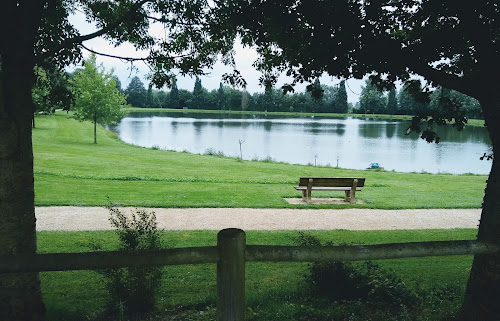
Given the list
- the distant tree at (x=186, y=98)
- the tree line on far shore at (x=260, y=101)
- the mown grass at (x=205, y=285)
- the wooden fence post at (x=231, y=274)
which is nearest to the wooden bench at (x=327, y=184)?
the mown grass at (x=205, y=285)

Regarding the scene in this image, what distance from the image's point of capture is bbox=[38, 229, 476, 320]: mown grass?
4629 millimetres

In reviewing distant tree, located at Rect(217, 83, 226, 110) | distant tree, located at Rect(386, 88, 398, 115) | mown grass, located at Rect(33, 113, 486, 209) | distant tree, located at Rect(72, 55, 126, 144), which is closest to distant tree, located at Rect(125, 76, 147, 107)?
distant tree, located at Rect(217, 83, 226, 110)

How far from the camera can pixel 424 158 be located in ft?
112

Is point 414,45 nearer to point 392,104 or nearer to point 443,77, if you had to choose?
point 443,77

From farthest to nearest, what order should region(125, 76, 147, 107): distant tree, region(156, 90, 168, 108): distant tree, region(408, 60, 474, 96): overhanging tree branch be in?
1. region(125, 76, 147, 107): distant tree
2. region(156, 90, 168, 108): distant tree
3. region(408, 60, 474, 96): overhanging tree branch

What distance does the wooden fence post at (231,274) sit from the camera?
2.94m

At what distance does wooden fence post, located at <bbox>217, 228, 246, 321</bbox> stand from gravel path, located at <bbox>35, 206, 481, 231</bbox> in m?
6.55

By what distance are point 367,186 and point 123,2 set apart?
1366 centimetres

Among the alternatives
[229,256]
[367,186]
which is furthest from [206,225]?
[367,186]

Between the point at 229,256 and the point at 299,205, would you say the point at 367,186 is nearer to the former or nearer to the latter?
the point at 299,205

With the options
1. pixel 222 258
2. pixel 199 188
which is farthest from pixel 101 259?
pixel 199 188

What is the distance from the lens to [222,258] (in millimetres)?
2967

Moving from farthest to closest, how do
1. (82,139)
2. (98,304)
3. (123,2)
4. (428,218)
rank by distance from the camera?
(82,139)
(428,218)
(123,2)
(98,304)

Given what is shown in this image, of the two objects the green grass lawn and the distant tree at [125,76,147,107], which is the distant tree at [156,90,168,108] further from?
the green grass lawn
